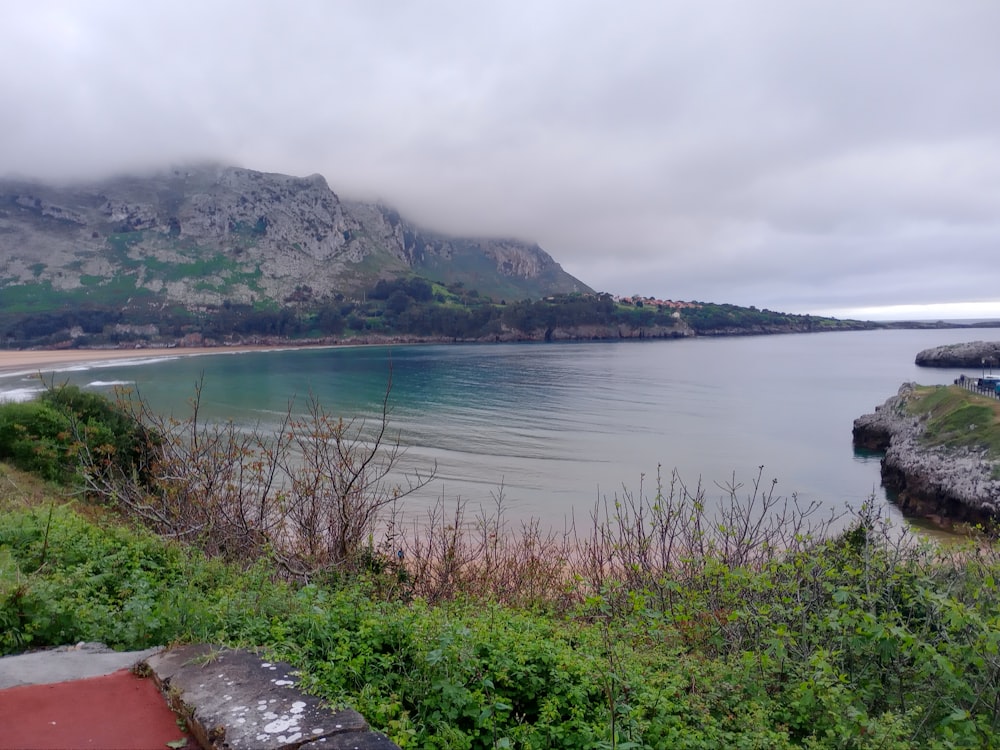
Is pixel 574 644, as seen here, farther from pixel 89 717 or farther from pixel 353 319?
pixel 353 319

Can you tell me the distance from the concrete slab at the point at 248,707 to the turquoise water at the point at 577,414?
7.50 metres

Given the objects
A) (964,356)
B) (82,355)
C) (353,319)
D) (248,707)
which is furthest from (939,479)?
(353,319)

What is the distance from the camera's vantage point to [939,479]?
1004 inches

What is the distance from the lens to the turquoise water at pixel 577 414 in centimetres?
2784

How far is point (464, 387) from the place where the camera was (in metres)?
58.6

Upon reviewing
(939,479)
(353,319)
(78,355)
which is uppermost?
(353,319)

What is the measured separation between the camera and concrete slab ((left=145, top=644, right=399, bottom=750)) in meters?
3.51

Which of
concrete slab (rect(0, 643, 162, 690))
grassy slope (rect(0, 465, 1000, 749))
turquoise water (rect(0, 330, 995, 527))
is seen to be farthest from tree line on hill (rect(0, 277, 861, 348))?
concrete slab (rect(0, 643, 162, 690))

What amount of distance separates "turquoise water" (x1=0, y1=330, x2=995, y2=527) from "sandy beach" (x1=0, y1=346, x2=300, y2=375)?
16770mm

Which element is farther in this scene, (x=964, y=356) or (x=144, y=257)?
(x=144, y=257)

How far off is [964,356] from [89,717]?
119 meters

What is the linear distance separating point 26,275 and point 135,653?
661 feet

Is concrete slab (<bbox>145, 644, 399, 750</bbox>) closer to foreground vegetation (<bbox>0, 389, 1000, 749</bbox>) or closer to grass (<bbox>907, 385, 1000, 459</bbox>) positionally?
foreground vegetation (<bbox>0, 389, 1000, 749</bbox>)

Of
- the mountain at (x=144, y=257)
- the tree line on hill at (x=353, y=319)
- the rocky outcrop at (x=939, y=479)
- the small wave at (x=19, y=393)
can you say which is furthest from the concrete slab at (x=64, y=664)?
the mountain at (x=144, y=257)
